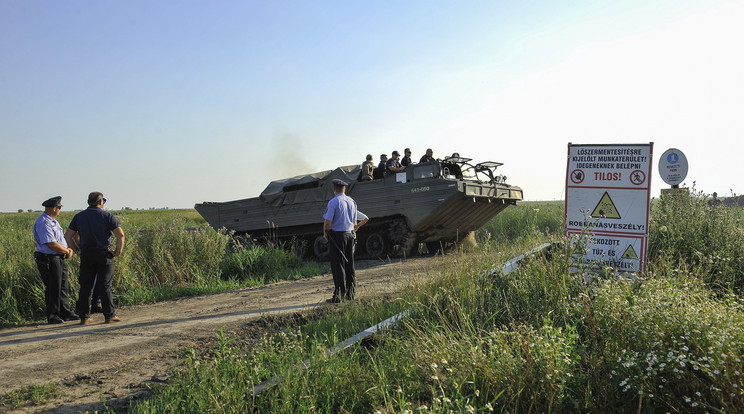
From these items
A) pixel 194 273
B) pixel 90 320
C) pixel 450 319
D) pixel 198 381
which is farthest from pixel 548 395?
pixel 194 273

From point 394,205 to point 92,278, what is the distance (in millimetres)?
8558


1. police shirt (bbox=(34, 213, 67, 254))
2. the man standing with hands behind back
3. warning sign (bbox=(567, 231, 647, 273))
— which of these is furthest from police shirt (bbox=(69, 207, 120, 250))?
warning sign (bbox=(567, 231, 647, 273))

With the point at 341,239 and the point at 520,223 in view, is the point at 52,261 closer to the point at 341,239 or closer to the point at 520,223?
the point at 341,239

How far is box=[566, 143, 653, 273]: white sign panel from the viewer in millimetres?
6371

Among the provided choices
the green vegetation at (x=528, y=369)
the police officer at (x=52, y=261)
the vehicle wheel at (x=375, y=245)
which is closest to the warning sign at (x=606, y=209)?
the green vegetation at (x=528, y=369)

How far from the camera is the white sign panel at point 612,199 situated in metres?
6.37

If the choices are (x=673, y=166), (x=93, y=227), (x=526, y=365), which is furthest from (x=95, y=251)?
(x=673, y=166)

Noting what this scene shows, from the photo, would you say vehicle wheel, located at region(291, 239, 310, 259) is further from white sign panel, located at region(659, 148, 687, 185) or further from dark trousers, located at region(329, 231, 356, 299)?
white sign panel, located at region(659, 148, 687, 185)

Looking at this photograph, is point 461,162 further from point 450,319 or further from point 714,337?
point 714,337

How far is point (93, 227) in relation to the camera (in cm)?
705

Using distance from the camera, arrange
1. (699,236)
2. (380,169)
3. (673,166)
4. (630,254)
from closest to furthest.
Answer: (630,254) → (699,236) → (673,166) → (380,169)

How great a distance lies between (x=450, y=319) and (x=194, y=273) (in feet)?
22.6

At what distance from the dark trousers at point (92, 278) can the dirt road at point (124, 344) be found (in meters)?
0.21

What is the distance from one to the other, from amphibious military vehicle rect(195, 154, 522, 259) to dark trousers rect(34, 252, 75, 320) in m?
8.09
